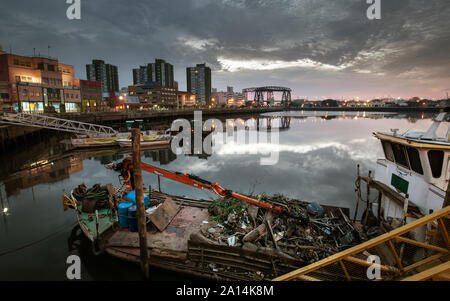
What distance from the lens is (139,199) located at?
674 cm

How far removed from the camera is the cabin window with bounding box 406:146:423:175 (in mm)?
7605

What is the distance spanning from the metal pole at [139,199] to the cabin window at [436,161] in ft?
32.1

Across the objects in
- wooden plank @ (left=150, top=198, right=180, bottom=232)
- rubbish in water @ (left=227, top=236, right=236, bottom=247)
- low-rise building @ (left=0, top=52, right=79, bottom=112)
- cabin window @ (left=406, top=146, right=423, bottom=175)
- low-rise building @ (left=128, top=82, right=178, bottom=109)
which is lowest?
rubbish in water @ (left=227, top=236, right=236, bottom=247)

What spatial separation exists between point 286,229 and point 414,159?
17.9 feet

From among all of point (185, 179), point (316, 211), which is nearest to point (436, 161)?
point (316, 211)

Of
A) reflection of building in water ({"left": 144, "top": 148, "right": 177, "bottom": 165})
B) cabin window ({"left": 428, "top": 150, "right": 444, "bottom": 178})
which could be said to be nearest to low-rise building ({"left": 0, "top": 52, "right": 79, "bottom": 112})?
reflection of building in water ({"left": 144, "top": 148, "right": 177, "bottom": 165})

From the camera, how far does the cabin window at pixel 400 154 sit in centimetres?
832

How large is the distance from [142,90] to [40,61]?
87.2 metres

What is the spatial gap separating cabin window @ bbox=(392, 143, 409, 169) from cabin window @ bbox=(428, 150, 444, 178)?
978 mm

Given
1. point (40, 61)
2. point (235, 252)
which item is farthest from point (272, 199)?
point (40, 61)

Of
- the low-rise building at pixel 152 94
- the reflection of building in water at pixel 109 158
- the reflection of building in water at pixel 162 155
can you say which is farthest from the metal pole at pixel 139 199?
the low-rise building at pixel 152 94

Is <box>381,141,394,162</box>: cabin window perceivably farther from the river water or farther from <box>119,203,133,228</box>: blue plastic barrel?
<box>119,203,133,228</box>: blue plastic barrel

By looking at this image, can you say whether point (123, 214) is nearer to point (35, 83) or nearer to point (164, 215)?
point (164, 215)
